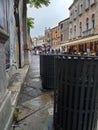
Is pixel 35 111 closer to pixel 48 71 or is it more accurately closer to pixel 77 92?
pixel 77 92

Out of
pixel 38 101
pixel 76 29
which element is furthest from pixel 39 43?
pixel 38 101

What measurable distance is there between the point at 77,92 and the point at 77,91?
1 cm

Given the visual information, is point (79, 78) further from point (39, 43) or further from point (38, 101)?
point (39, 43)

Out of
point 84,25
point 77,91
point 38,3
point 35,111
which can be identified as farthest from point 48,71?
point 84,25

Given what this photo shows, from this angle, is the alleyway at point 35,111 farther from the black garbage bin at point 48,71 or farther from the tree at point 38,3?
the tree at point 38,3

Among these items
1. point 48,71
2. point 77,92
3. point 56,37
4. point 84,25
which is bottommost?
point 48,71

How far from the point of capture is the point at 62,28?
264 ft

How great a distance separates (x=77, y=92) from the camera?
13.8 ft

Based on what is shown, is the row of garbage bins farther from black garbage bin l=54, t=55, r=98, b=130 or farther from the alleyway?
the alleyway

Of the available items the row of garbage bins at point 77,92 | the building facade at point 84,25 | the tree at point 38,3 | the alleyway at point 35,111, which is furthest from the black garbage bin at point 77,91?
the building facade at point 84,25

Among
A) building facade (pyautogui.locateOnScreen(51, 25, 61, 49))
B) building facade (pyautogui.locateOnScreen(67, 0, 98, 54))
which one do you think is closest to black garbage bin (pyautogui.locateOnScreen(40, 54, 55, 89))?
building facade (pyautogui.locateOnScreen(67, 0, 98, 54))

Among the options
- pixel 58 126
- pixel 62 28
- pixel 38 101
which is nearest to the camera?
pixel 58 126

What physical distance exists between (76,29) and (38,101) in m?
43.6

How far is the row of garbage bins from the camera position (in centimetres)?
415
